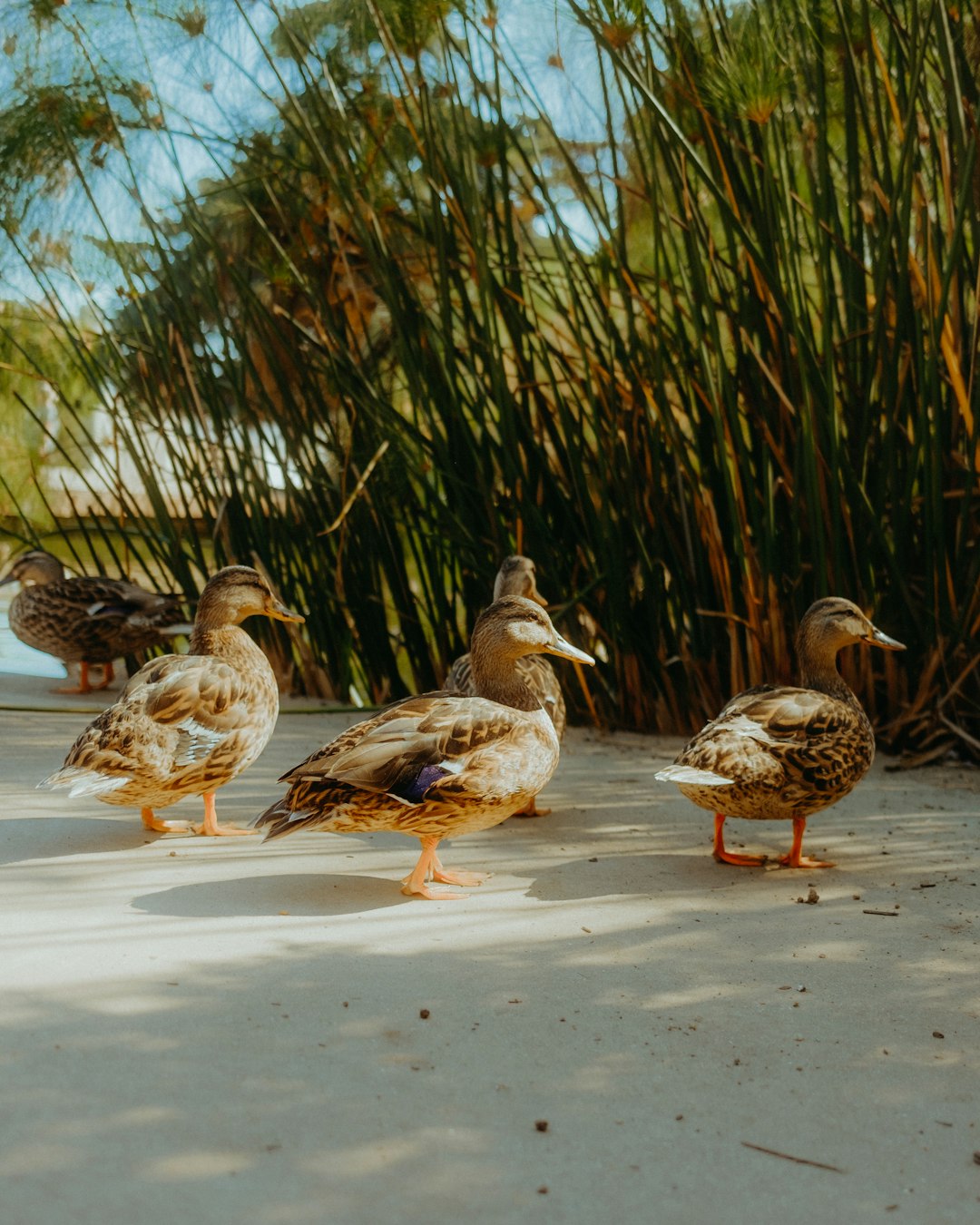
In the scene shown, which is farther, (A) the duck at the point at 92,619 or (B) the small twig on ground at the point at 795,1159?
(A) the duck at the point at 92,619

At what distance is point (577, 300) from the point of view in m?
4.39

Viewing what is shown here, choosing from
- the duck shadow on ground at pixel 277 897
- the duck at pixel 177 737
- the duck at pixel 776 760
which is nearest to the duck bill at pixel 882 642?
the duck at pixel 776 760

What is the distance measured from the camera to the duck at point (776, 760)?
10.0 feet

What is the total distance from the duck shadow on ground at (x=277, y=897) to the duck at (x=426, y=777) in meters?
0.09

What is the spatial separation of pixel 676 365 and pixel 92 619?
2790 mm

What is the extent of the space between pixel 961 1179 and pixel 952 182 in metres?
3.20

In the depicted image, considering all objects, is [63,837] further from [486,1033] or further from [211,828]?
[486,1033]

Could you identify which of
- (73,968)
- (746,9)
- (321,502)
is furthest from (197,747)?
(746,9)

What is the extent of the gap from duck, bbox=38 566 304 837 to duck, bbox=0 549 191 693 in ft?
7.55

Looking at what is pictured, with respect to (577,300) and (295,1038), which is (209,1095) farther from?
(577,300)

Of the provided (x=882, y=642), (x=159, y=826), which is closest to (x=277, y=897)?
(x=159, y=826)

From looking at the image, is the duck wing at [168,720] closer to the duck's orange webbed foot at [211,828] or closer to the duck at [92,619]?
the duck's orange webbed foot at [211,828]

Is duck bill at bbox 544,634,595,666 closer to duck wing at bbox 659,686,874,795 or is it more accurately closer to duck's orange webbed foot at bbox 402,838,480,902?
duck wing at bbox 659,686,874,795

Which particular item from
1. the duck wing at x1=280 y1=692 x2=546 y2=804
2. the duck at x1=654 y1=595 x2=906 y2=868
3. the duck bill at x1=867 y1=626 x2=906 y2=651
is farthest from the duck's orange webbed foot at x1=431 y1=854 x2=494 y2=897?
A: the duck bill at x1=867 y1=626 x2=906 y2=651
